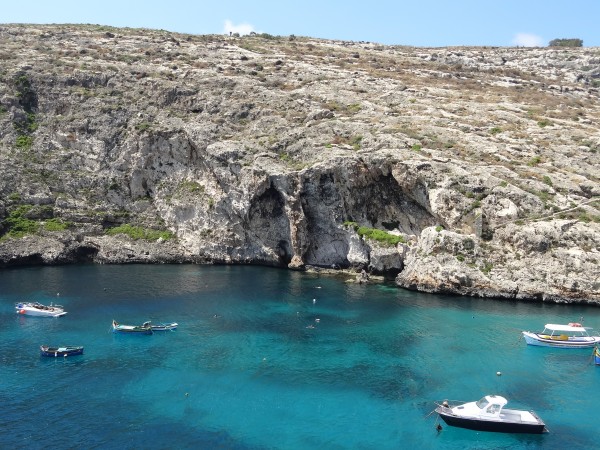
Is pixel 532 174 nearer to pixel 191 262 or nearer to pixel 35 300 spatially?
pixel 191 262

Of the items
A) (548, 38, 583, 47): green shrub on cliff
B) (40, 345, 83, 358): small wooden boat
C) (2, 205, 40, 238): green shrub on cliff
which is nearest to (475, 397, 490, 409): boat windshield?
(40, 345, 83, 358): small wooden boat

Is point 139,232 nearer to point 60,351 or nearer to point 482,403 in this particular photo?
point 60,351

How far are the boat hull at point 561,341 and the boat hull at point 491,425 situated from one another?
53.8 ft

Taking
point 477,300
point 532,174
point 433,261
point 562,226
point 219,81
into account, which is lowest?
point 477,300

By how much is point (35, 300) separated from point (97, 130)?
43.7 meters

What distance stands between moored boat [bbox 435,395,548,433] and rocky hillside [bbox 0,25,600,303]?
30.7m

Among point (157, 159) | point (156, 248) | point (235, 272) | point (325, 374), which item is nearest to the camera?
point (325, 374)

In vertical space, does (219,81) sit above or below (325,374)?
above

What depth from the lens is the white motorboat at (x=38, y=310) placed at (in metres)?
55.7

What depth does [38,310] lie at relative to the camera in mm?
55625

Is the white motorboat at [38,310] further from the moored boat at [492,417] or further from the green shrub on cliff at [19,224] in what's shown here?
the moored boat at [492,417]

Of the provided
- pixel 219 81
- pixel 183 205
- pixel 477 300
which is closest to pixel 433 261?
pixel 477 300

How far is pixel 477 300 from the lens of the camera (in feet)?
208

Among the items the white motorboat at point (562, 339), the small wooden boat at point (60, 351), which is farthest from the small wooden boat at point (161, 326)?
the white motorboat at point (562, 339)
